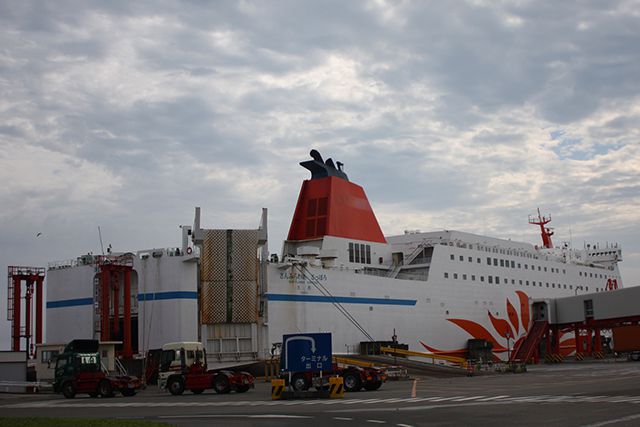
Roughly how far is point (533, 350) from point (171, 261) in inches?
1157

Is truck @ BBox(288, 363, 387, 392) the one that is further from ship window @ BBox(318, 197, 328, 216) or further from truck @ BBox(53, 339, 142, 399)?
ship window @ BBox(318, 197, 328, 216)

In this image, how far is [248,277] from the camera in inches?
1431

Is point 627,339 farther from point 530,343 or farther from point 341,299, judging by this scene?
point 341,299

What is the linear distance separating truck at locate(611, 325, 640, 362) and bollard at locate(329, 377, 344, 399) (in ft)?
127

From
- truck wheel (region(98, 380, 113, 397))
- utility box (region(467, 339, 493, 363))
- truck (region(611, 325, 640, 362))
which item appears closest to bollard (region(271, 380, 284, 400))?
truck wheel (region(98, 380, 113, 397))

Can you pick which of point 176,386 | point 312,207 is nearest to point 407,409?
point 176,386

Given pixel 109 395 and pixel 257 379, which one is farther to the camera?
pixel 257 379

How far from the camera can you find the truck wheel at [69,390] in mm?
26706

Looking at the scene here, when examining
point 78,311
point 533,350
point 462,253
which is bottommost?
point 533,350

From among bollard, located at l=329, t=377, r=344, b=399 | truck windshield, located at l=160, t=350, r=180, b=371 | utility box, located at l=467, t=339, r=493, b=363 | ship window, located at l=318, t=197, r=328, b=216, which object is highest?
ship window, located at l=318, t=197, r=328, b=216

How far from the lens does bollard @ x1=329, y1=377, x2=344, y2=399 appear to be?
22703mm

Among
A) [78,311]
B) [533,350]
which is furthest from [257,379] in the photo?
[533,350]

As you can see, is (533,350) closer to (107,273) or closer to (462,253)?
(462,253)

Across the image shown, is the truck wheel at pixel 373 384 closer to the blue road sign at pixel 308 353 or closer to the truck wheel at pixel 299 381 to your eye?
the blue road sign at pixel 308 353
